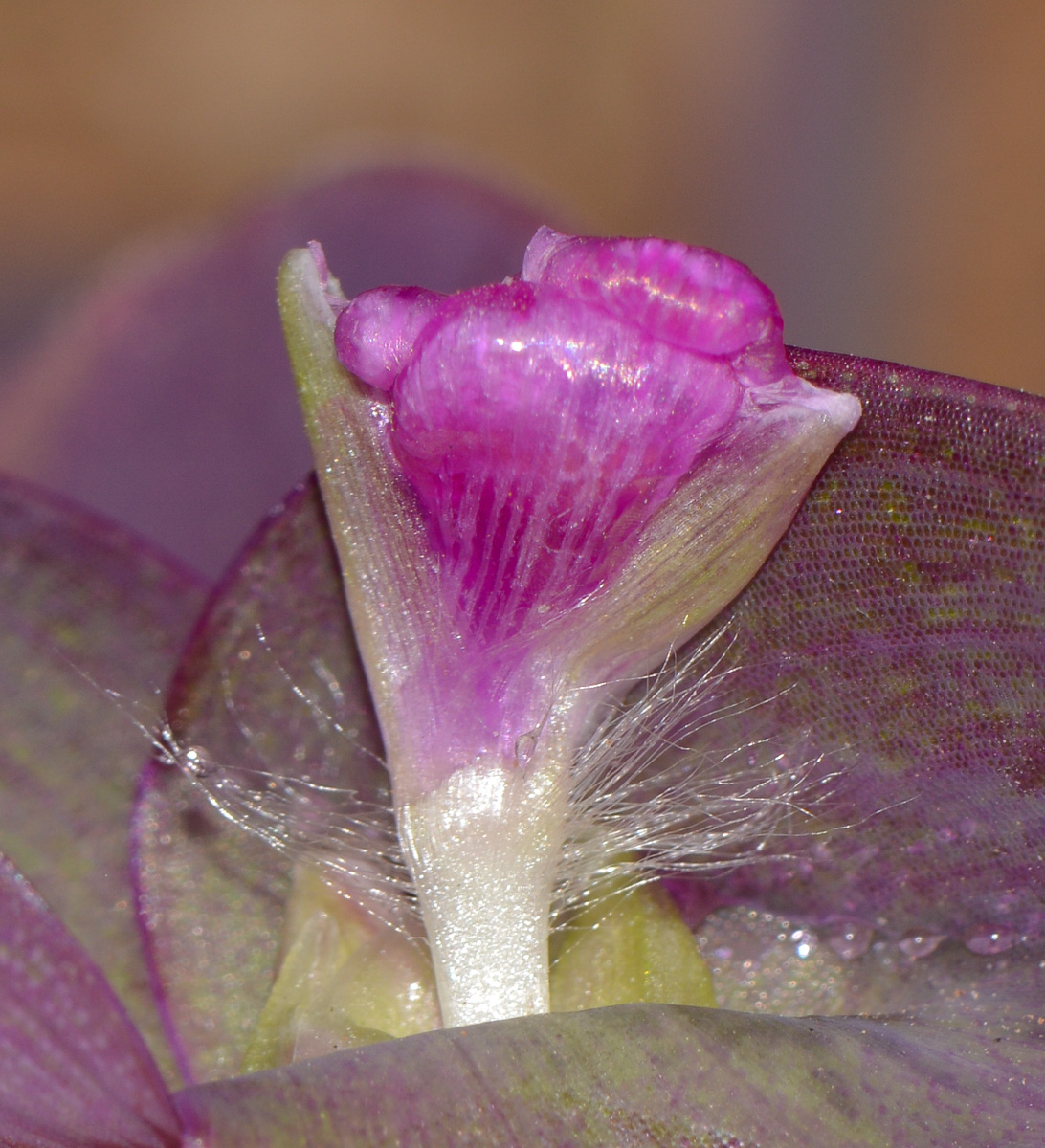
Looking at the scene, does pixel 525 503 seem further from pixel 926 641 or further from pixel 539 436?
pixel 926 641

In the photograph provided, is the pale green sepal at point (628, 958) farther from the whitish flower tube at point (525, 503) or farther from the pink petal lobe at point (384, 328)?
the pink petal lobe at point (384, 328)

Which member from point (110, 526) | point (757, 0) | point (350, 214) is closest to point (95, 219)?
point (350, 214)

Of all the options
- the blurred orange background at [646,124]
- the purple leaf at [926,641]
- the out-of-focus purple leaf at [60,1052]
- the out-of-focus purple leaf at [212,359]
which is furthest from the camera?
the blurred orange background at [646,124]

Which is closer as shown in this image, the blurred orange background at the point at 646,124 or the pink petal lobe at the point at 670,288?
the pink petal lobe at the point at 670,288

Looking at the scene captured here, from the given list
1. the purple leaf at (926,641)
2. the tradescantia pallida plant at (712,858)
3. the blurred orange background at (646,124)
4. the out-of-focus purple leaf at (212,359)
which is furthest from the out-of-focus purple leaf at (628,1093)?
the blurred orange background at (646,124)

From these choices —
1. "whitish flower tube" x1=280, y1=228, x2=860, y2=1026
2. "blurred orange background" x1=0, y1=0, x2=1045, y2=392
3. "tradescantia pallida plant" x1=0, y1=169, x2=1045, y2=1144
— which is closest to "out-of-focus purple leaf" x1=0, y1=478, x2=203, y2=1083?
"tradescantia pallida plant" x1=0, y1=169, x2=1045, y2=1144

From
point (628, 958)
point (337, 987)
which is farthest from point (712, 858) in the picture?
point (337, 987)
